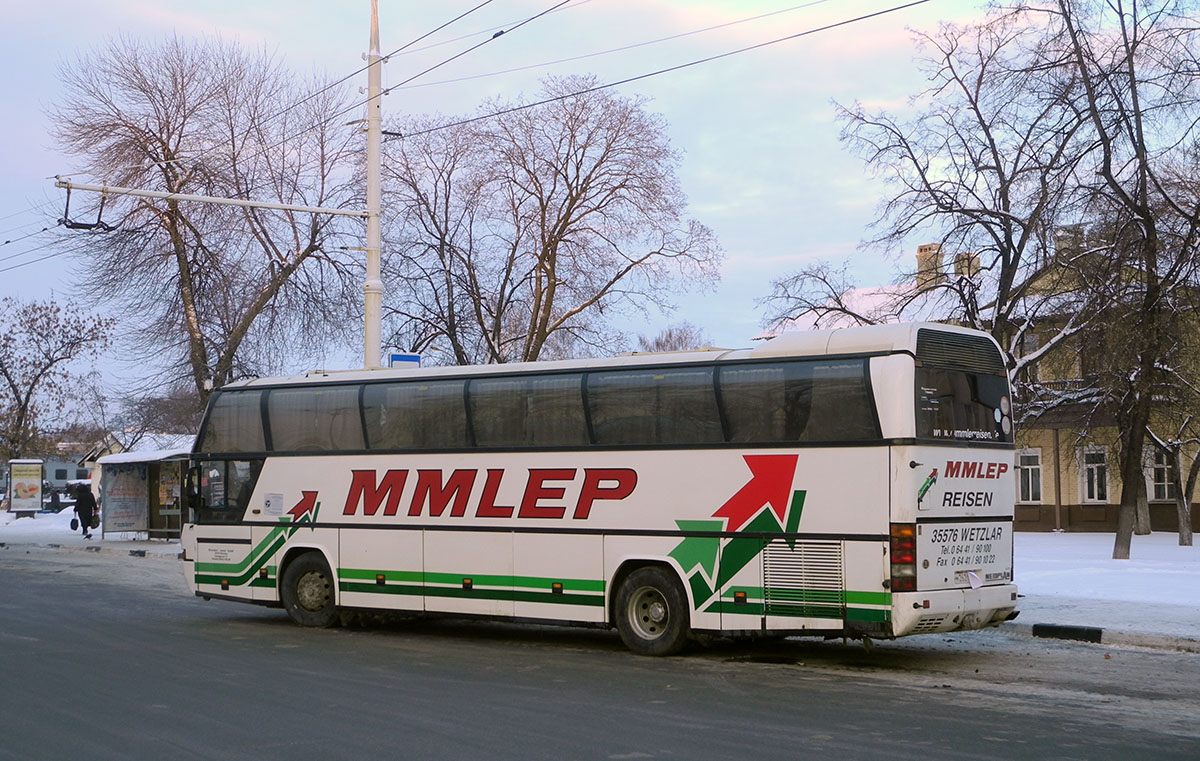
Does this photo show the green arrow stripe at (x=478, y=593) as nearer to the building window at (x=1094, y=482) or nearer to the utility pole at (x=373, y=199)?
the utility pole at (x=373, y=199)

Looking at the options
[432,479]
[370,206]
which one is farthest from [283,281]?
[432,479]

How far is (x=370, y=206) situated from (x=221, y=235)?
16155mm

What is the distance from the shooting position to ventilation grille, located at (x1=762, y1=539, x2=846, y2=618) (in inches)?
477

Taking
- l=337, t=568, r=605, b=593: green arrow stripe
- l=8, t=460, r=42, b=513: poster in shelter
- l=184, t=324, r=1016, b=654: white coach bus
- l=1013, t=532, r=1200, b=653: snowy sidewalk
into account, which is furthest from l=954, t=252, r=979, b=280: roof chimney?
l=8, t=460, r=42, b=513: poster in shelter

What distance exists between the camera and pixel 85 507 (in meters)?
39.3

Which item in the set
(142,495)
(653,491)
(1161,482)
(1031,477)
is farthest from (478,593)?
(1161,482)

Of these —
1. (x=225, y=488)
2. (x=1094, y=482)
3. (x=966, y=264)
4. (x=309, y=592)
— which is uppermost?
(x=966, y=264)

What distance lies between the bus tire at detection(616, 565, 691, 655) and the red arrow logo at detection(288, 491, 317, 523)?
4757mm

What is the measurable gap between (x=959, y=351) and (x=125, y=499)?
1194 inches

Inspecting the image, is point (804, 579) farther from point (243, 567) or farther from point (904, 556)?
point (243, 567)

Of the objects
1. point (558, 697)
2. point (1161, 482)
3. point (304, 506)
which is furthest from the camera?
point (1161, 482)

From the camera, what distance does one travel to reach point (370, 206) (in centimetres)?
2262

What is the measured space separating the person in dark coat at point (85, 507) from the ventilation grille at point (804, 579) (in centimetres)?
3153

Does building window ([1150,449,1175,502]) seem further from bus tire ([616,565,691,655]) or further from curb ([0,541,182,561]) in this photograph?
bus tire ([616,565,691,655])
